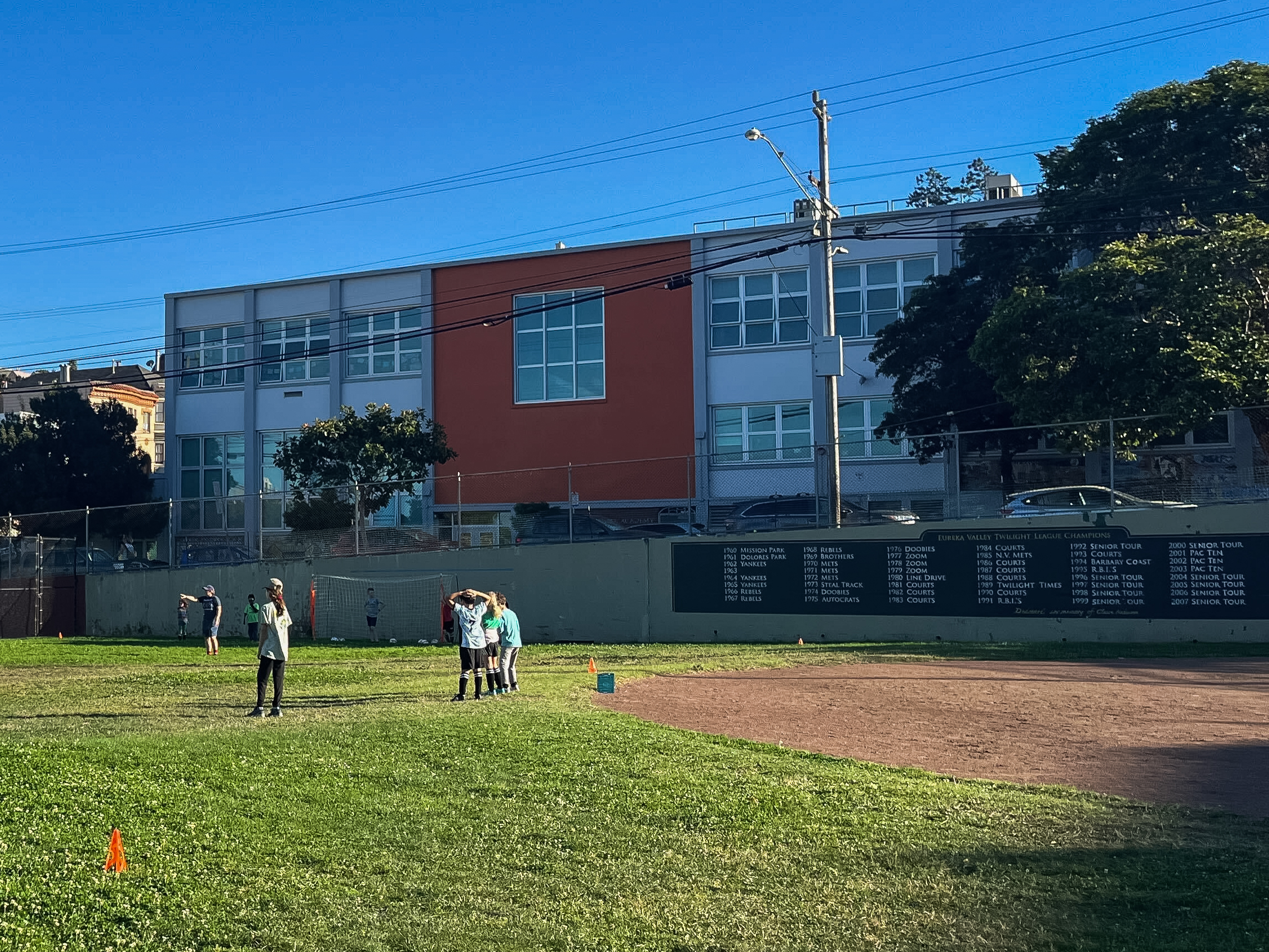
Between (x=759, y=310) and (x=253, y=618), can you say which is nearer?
(x=253, y=618)

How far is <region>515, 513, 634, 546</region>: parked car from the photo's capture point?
3066 centimetres

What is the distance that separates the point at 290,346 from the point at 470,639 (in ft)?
126

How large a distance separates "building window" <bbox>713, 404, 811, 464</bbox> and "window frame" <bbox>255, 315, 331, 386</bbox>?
17.7 metres

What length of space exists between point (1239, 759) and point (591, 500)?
71.7ft

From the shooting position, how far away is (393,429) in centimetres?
4162

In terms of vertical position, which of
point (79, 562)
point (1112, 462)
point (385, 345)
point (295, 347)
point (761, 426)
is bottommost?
point (79, 562)

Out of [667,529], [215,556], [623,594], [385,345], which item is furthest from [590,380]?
[623,594]

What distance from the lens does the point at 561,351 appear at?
156 ft

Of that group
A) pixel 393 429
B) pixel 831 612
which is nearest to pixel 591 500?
pixel 831 612

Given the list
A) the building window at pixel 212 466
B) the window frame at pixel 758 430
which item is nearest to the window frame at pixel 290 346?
the building window at pixel 212 466

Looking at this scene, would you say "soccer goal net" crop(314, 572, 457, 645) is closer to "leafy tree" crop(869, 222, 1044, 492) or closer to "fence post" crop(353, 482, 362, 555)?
"fence post" crop(353, 482, 362, 555)

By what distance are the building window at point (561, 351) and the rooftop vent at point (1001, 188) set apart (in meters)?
15.7

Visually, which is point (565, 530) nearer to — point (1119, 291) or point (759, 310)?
point (1119, 291)

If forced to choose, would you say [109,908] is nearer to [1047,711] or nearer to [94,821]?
[94,821]
